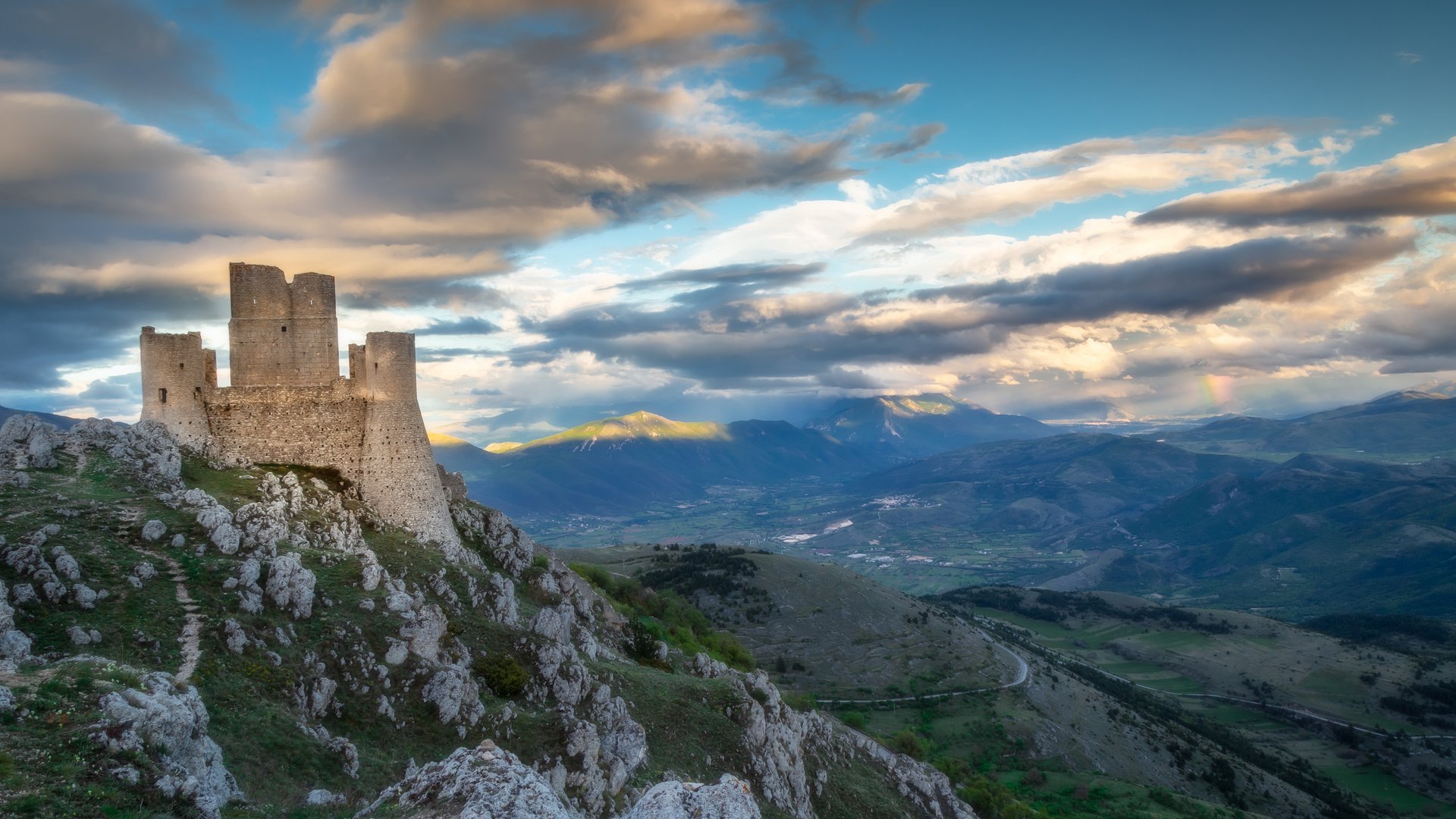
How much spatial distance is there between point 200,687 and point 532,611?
28.9m

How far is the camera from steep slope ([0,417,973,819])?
788 inches

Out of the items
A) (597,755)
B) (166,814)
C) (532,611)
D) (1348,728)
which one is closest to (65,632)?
(166,814)

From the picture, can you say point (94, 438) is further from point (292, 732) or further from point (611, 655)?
point (611, 655)

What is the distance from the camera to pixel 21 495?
1425 inches

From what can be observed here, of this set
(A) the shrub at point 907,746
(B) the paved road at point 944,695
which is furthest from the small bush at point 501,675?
(B) the paved road at point 944,695

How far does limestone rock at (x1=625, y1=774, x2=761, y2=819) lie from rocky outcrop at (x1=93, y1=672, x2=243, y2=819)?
37.6 feet

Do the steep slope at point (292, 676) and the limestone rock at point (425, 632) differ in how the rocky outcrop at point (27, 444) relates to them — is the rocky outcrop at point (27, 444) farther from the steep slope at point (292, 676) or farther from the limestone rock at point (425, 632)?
the limestone rock at point (425, 632)

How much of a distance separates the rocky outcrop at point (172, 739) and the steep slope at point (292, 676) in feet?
0.23

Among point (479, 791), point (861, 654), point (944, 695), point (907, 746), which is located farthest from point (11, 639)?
point (861, 654)

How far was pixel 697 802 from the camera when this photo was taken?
18.8 metres

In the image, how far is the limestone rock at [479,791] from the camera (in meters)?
17.1

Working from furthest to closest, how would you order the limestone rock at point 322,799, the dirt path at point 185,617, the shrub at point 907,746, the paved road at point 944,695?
the paved road at point 944,695, the shrub at point 907,746, the dirt path at point 185,617, the limestone rock at point 322,799

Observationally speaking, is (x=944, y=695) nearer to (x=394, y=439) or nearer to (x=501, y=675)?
(x=501, y=675)

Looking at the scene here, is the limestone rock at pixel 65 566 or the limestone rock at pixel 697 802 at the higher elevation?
the limestone rock at pixel 65 566
